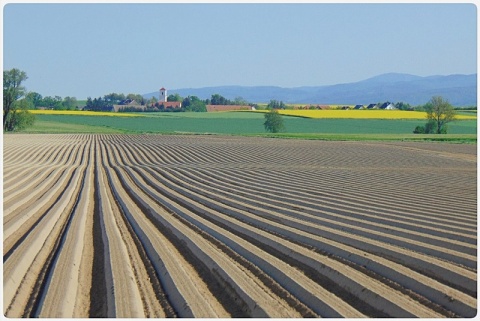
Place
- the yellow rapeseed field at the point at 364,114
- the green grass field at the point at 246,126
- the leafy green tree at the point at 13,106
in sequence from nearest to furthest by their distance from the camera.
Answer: the leafy green tree at the point at 13,106 < the green grass field at the point at 246,126 < the yellow rapeseed field at the point at 364,114

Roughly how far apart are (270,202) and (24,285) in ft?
19.3

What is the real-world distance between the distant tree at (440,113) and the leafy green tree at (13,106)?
33244mm

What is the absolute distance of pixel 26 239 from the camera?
8594 mm

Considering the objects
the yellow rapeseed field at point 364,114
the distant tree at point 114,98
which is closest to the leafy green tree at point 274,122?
the yellow rapeseed field at point 364,114

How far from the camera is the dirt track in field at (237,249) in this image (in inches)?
232

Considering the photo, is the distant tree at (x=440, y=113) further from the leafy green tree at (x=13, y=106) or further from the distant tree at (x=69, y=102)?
the distant tree at (x=69, y=102)

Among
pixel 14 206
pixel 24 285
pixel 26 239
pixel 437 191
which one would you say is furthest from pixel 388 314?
pixel 437 191

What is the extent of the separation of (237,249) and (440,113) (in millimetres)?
58744

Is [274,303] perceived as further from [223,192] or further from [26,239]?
[223,192]

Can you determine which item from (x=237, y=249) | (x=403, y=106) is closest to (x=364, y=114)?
(x=403, y=106)

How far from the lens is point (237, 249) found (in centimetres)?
792

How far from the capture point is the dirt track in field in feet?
19.3

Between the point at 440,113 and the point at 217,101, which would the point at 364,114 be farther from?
the point at 217,101

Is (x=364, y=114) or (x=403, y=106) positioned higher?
(x=403, y=106)
